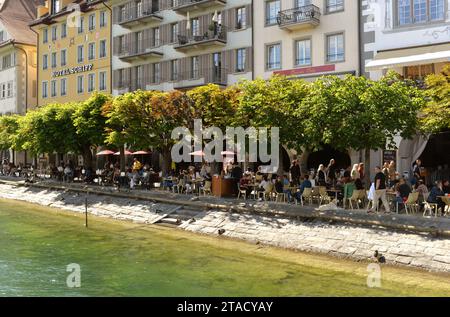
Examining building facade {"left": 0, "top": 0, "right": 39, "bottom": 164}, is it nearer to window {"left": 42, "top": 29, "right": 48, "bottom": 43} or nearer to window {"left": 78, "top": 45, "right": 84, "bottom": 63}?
window {"left": 42, "top": 29, "right": 48, "bottom": 43}

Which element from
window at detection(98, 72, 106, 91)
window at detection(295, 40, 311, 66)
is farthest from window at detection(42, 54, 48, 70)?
window at detection(295, 40, 311, 66)

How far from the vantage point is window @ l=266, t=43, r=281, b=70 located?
29.7m

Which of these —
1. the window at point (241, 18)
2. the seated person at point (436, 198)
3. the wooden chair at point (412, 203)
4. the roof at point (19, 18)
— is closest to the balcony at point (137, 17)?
the window at point (241, 18)

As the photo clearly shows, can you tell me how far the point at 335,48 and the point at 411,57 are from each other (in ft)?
16.5

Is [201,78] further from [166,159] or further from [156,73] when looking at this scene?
[166,159]

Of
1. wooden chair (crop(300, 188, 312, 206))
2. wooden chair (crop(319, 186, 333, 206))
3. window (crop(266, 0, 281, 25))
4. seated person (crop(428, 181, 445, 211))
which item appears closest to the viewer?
seated person (crop(428, 181, 445, 211))

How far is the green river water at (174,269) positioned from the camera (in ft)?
40.2

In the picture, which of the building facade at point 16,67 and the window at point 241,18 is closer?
the window at point 241,18

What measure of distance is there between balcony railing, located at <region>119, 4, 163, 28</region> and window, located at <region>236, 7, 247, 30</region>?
264 inches

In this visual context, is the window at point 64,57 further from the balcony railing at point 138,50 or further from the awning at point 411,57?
the awning at point 411,57

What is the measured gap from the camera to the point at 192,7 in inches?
1315

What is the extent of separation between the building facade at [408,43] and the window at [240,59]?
827 centimetres

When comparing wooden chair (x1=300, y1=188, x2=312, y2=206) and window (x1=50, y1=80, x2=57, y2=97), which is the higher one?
window (x1=50, y1=80, x2=57, y2=97)

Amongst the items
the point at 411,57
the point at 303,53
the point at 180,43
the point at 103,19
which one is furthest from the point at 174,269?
the point at 103,19
